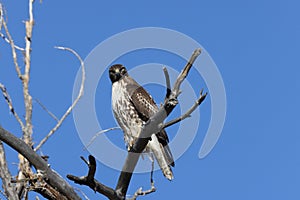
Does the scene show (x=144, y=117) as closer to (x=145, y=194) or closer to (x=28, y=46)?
(x=28, y=46)

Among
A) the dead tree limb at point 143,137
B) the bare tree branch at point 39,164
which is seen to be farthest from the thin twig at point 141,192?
the bare tree branch at point 39,164

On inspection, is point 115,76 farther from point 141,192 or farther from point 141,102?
point 141,192

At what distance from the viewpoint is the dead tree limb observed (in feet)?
13.1

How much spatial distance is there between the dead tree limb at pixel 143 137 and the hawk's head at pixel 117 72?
377 centimetres

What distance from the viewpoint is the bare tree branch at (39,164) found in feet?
13.1

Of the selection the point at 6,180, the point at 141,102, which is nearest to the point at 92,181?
the point at 6,180

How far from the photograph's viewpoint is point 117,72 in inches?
331

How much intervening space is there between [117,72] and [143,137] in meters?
4.06

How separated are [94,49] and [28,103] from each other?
148cm

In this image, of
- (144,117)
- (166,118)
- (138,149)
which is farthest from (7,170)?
(144,117)

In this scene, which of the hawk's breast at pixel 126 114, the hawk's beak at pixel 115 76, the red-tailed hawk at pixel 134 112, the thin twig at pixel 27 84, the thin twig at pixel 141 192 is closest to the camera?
the thin twig at pixel 141 192

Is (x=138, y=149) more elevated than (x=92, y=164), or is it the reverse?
(x=138, y=149)

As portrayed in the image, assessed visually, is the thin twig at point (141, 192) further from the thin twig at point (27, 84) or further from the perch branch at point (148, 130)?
the thin twig at point (27, 84)

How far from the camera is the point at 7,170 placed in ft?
17.0
